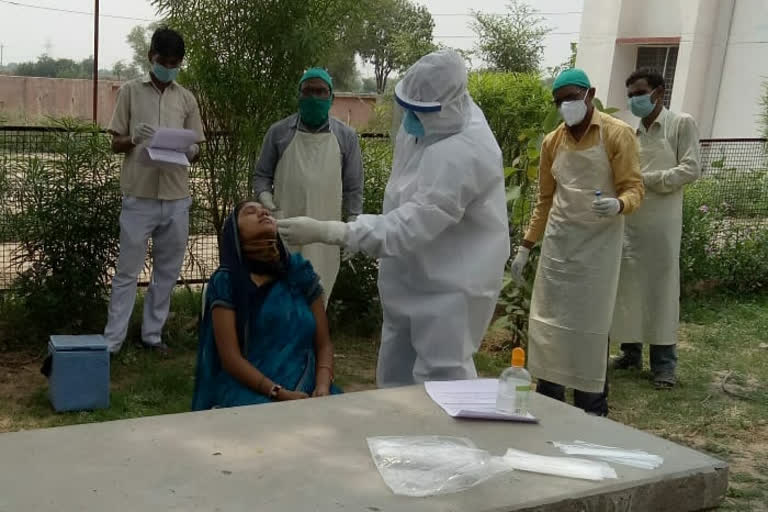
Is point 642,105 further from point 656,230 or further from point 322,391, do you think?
point 322,391

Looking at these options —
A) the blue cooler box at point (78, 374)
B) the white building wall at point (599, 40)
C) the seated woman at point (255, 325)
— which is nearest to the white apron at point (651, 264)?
the seated woman at point (255, 325)

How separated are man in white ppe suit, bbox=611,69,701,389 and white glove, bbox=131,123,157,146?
2.67m

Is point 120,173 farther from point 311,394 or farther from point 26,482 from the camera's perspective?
point 26,482

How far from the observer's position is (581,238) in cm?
397

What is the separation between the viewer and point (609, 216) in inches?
152

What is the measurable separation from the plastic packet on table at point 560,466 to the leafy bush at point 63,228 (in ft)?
11.4

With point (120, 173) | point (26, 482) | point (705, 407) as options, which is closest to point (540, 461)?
point (26, 482)

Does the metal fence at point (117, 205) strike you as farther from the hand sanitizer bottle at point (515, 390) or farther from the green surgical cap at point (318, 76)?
the hand sanitizer bottle at point (515, 390)

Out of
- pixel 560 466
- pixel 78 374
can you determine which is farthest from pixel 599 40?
pixel 560 466

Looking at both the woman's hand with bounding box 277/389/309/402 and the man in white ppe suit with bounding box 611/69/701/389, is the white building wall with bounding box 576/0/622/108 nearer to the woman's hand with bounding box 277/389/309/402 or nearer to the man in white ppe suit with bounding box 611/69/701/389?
the man in white ppe suit with bounding box 611/69/701/389

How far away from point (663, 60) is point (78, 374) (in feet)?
58.3

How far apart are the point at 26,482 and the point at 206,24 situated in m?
3.78

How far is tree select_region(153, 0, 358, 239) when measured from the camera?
16.4ft

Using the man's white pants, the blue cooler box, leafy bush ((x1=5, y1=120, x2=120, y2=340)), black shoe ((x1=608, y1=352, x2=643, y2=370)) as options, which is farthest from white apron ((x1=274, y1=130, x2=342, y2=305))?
black shoe ((x1=608, y1=352, x2=643, y2=370))
